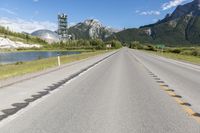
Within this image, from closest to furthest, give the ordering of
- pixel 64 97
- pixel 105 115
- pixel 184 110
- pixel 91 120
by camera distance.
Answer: pixel 91 120 < pixel 105 115 < pixel 184 110 < pixel 64 97

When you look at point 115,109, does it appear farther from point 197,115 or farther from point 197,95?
point 197,95

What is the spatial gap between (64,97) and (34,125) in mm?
3910

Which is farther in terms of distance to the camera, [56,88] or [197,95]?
[56,88]

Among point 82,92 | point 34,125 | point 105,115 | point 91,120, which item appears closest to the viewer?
point 34,125

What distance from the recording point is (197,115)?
7918 millimetres

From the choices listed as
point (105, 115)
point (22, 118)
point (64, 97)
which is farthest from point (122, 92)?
point (22, 118)

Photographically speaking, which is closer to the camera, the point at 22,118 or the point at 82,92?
the point at 22,118

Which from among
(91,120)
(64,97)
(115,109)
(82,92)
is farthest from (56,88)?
(91,120)

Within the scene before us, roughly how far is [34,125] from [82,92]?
5.20m

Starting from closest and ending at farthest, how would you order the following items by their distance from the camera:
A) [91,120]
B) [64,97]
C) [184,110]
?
1. [91,120]
2. [184,110]
3. [64,97]

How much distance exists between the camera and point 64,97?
10.7m

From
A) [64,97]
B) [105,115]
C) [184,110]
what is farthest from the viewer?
[64,97]

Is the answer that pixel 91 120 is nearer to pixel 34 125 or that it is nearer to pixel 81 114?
pixel 81 114

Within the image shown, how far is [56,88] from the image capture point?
13172mm
